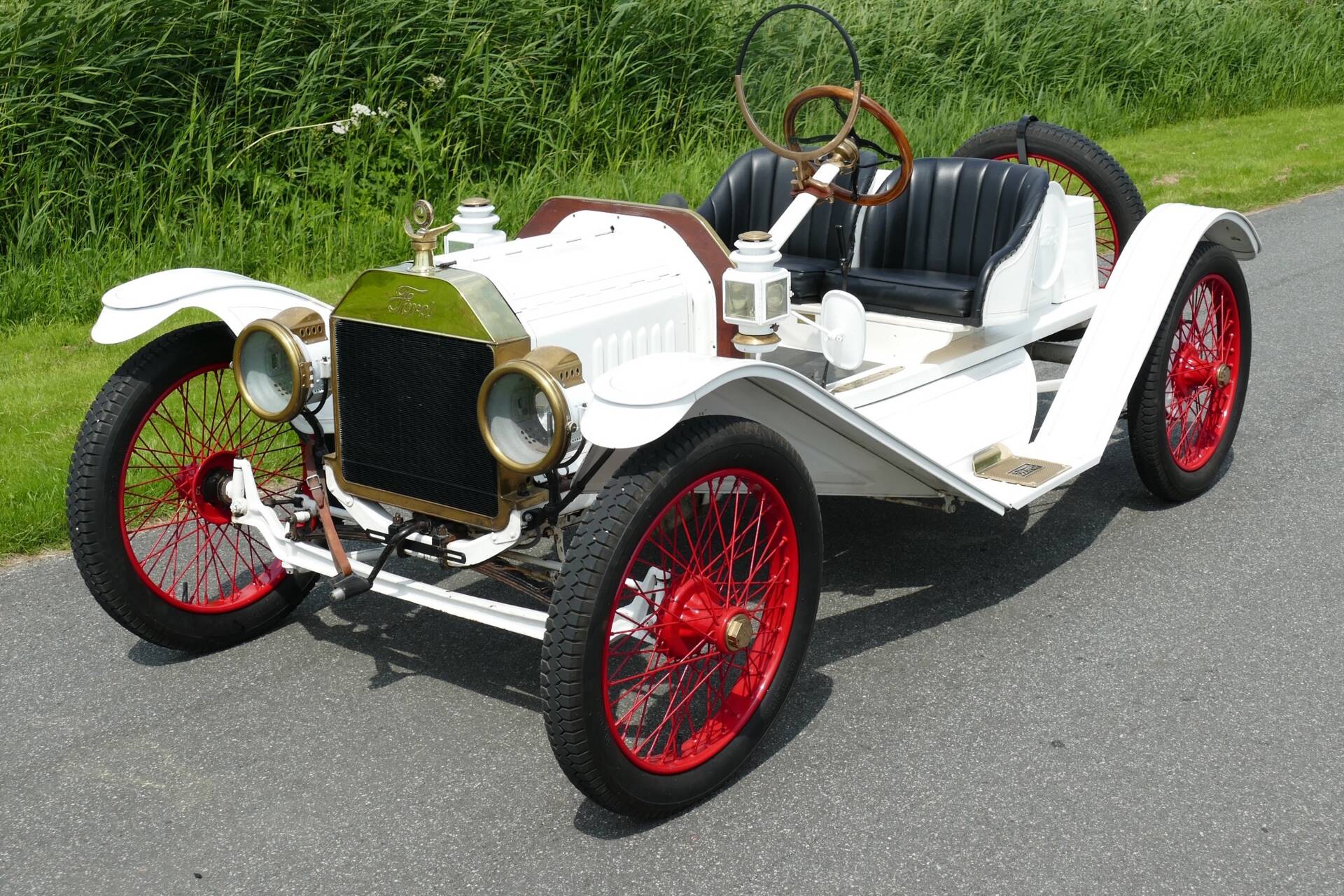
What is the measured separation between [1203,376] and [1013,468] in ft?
3.63

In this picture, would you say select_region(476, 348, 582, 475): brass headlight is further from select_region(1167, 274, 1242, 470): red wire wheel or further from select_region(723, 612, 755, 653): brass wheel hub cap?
select_region(1167, 274, 1242, 470): red wire wheel

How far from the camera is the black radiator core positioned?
3.23m

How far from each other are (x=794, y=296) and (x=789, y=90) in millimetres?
5014

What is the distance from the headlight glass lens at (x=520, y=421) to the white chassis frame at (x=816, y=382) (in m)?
0.08

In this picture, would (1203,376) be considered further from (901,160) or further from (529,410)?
(529,410)

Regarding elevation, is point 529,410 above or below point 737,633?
above

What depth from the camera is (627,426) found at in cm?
278

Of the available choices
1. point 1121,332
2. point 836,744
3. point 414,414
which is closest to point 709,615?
point 836,744

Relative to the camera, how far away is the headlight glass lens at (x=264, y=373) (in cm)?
348

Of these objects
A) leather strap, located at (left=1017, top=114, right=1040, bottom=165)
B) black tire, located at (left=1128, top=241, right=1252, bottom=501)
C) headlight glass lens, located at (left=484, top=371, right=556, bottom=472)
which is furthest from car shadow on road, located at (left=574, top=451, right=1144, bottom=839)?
leather strap, located at (left=1017, top=114, right=1040, bottom=165)

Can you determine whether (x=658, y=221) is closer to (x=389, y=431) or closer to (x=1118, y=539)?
(x=389, y=431)

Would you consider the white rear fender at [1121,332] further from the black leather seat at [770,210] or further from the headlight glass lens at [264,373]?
the headlight glass lens at [264,373]

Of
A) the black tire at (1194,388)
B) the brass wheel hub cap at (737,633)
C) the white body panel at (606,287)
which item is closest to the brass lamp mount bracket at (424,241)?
the white body panel at (606,287)

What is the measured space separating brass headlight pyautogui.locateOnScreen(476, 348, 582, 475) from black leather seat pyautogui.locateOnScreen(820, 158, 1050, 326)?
1684 mm
